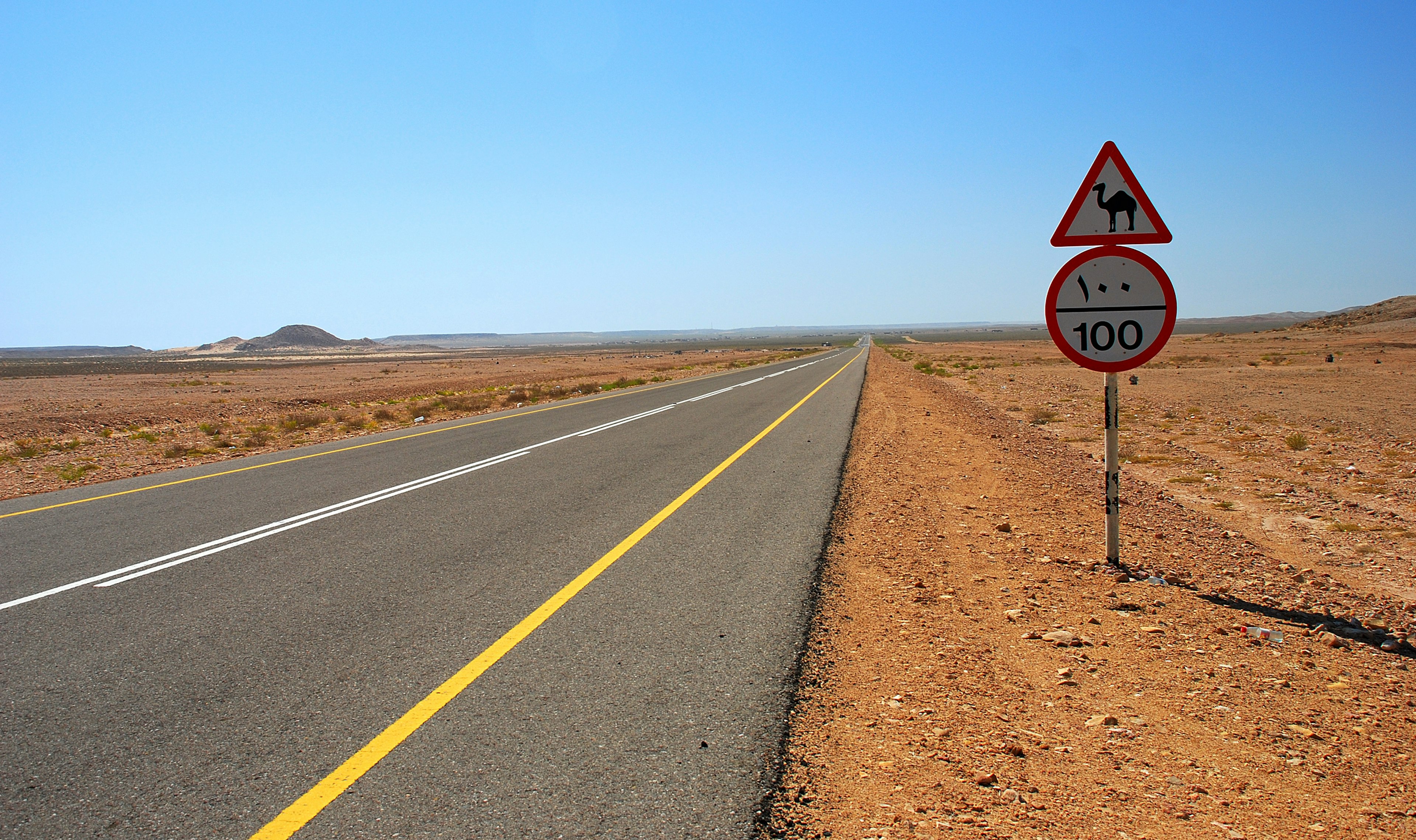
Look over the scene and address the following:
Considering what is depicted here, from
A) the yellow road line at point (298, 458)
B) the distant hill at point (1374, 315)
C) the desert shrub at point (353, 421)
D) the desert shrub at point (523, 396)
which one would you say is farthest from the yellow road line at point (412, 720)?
the distant hill at point (1374, 315)

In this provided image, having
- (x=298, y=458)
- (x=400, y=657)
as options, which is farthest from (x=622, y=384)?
(x=400, y=657)

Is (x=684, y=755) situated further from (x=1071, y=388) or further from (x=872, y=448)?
(x=1071, y=388)

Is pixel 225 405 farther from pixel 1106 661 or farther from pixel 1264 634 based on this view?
pixel 1264 634

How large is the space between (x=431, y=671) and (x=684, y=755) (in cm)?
163

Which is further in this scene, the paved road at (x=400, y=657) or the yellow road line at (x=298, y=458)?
the yellow road line at (x=298, y=458)

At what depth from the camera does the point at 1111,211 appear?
546cm

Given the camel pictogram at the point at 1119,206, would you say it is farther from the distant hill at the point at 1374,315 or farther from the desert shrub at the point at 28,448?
the distant hill at the point at 1374,315

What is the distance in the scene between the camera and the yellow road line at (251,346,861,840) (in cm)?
288

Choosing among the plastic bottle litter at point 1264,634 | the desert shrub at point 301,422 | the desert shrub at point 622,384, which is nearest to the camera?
the plastic bottle litter at point 1264,634

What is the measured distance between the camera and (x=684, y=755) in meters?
3.29

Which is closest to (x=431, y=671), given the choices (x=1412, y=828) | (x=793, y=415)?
(x=1412, y=828)

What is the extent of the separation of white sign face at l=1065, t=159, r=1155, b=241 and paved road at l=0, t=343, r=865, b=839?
3.20m

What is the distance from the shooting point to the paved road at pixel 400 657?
299 centimetres

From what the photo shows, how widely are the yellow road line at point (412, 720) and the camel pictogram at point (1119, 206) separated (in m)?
4.43
